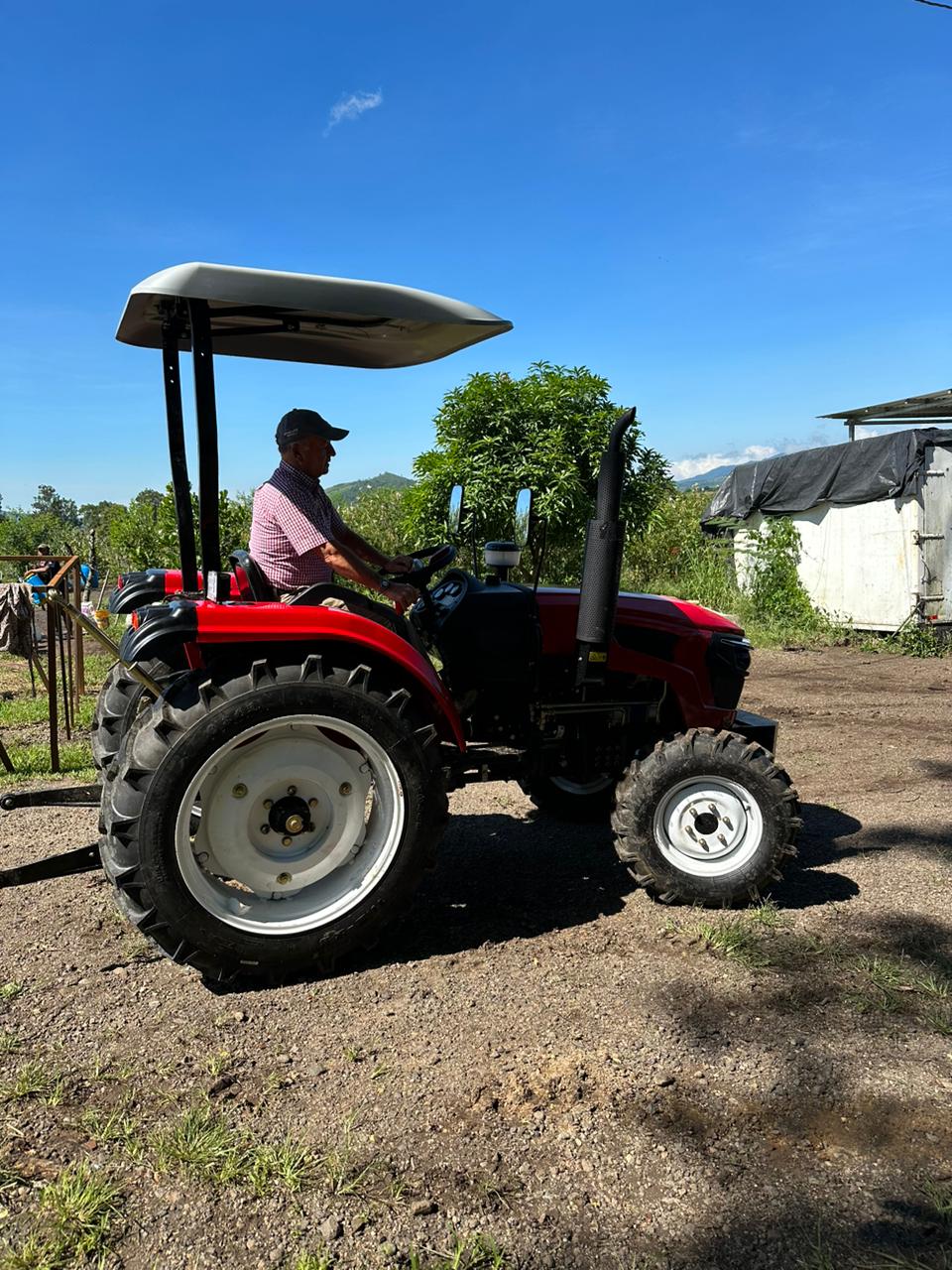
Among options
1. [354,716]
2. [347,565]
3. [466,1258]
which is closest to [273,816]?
[354,716]

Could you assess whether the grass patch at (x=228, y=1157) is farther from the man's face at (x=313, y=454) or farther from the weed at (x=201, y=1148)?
the man's face at (x=313, y=454)

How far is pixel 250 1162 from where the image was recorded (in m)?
2.06

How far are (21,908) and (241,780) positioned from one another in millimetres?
1203

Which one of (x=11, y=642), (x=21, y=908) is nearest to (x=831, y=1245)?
(x=21, y=908)

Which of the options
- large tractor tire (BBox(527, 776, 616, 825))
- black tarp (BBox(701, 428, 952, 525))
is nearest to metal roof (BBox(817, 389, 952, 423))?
black tarp (BBox(701, 428, 952, 525))

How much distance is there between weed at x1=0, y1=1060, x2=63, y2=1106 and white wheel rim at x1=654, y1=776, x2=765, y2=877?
6.94ft

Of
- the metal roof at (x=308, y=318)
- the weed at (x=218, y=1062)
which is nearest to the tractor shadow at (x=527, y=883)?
the weed at (x=218, y=1062)

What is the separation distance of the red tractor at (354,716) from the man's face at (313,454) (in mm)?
393

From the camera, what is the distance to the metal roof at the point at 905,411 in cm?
1264

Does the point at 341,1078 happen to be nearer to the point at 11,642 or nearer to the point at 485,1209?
the point at 485,1209

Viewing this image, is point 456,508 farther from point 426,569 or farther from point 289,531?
point 289,531

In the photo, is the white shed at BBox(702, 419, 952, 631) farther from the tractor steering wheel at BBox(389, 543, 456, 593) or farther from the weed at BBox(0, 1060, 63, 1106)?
the weed at BBox(0, 1060, 63, 1106)

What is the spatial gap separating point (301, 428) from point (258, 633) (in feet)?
2.82

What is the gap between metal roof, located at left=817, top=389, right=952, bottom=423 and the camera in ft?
41.5
